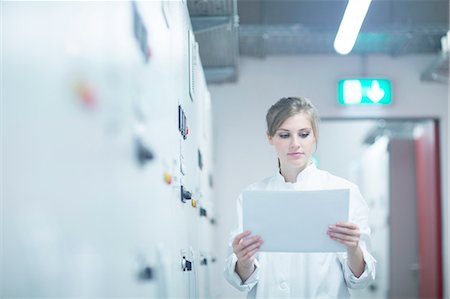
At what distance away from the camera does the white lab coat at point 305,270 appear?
8.55 ft

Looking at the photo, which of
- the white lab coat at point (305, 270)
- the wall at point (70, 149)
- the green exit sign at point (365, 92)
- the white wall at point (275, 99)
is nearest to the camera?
the wall at point (70, 149)

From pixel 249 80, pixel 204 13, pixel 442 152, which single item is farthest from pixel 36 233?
pixel 442 152

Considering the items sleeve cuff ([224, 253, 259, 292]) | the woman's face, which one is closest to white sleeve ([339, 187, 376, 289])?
the woman's face

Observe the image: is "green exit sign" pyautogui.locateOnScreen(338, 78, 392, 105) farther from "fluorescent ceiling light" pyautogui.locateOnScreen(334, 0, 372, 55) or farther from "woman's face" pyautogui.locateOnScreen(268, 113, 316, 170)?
"woman's face" pyautogui.locateOnScreen(268, 113, 316, 170)

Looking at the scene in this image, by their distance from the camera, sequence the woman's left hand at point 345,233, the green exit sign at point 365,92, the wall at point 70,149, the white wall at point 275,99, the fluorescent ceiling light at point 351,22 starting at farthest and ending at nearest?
the white wall at point 275,99 < the green exit sign at point 365,92 < the fluorescent ceiling light at point 351,22 < the woman's left hand at point 345,233 < the wall at point 70,149

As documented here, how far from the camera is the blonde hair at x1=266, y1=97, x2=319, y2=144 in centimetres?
265

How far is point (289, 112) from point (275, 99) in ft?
12.5

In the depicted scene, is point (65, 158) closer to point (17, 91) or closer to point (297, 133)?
point (17, 91)

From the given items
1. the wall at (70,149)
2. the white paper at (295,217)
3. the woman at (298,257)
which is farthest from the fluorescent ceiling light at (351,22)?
the wall at (70,149)

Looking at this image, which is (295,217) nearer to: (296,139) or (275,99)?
(296,139)

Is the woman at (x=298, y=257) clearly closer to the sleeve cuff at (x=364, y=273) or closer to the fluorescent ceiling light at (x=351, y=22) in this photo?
the sleeve cuff at (x=364, y=273)

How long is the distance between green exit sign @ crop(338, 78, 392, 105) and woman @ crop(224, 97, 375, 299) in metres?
3.73

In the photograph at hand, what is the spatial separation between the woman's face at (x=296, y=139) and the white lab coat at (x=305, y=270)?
86 mm

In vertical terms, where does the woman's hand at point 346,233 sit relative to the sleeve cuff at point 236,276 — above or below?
above
